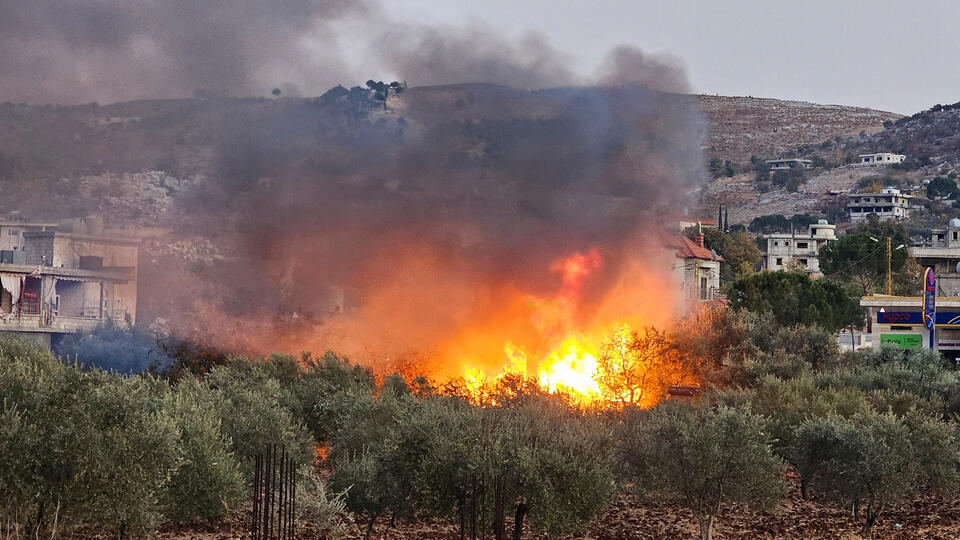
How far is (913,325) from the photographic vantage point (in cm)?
9912

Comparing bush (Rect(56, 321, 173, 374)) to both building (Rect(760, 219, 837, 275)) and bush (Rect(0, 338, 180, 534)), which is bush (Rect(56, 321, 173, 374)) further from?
building (Rect(760, 219, 837, 275))

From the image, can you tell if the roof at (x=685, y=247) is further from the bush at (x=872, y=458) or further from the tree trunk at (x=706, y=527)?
the tree trunk at (x=706, y=527)

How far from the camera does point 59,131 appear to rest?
7888 cm

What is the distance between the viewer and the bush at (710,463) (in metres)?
38.3

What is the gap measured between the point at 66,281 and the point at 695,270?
45656 millimetres

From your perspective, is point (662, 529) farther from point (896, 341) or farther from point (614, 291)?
point (896, 341)

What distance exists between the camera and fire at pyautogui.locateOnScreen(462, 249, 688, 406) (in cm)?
5984

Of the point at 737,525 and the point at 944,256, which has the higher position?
the point at 944,256

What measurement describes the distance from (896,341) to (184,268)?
56559mm

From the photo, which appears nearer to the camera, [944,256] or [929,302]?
[929,302]

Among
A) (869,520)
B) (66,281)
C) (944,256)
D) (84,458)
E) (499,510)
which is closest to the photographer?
(84,458)

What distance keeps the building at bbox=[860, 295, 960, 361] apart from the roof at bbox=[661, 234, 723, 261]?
45.1 ft

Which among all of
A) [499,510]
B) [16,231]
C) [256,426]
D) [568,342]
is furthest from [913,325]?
[499,510]

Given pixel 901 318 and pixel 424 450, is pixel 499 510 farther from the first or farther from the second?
pixel 901 318
